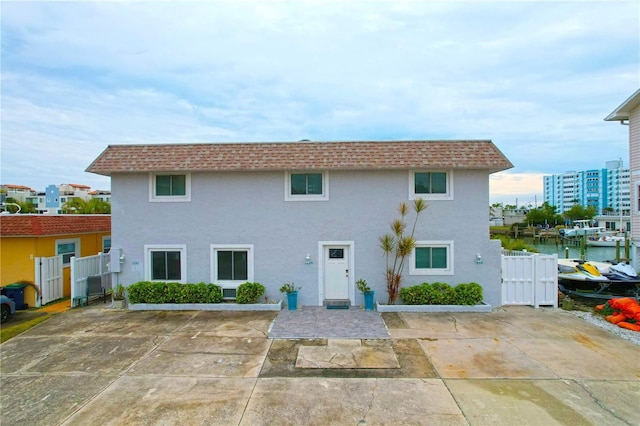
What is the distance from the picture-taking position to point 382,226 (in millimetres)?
11328

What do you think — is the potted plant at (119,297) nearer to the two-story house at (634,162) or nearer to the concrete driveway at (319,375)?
the concrete driveway at (319,375)

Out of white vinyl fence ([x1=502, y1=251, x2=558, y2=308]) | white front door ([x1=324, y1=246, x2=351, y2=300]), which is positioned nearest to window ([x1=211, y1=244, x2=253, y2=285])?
white front door ([x1=324, y1=246, x2=351, y2=300])

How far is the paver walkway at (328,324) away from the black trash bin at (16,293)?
29.4 ft

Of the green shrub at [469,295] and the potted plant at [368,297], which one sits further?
the potted plant at [368,297]

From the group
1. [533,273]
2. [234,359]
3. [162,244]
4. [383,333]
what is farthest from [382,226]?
[162,244]

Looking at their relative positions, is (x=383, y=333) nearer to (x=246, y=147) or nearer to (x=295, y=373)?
(x=295, y=373)

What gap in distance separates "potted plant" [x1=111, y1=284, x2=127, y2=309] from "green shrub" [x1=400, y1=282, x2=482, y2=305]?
31.6 feet

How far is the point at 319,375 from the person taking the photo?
21.5 ft

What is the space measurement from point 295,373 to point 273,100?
14.3 metres

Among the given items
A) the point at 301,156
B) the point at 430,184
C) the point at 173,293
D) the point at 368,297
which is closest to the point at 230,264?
the point at 173,293

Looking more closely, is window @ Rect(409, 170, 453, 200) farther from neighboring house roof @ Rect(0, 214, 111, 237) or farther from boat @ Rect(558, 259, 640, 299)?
neighboring house roof @ Rect(0, 214, 111, 237)

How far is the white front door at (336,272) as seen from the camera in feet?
37.8

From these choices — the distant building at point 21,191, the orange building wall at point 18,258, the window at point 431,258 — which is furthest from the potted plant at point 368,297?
the distant building at point 21,191

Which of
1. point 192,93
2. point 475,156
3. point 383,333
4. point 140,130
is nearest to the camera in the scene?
point 383,333
